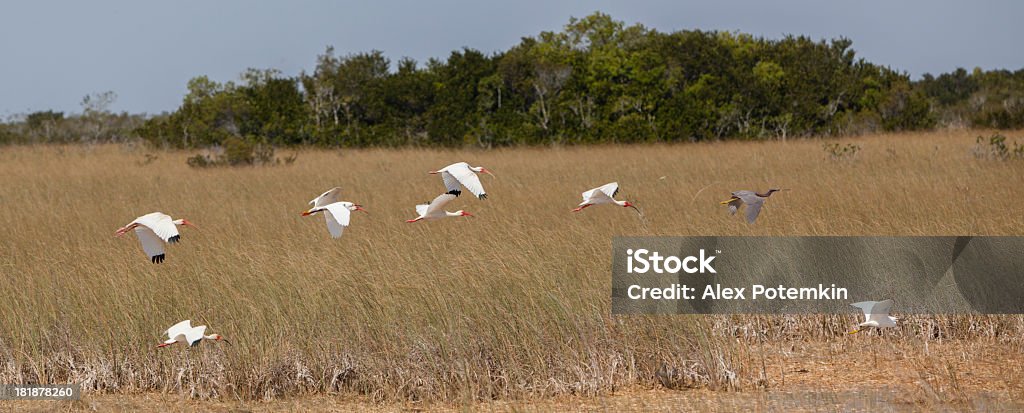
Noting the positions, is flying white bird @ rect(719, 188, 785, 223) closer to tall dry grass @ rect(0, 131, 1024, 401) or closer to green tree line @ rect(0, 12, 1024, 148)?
tall dry grass @ rect(0, 131, 1024, 401)

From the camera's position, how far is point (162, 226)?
4.57 meters

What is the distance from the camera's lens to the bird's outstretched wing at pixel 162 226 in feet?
14.7

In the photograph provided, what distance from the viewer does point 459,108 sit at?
1029 inches

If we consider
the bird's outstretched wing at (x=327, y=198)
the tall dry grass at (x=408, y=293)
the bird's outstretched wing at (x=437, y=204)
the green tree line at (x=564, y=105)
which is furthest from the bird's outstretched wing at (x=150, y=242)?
the green tree line at (x=564, y=105)

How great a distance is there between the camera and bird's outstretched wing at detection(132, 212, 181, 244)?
14.7 feet

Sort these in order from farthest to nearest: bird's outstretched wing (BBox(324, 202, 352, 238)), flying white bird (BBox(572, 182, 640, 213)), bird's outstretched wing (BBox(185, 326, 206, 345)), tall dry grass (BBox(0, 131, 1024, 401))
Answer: tall dry grass (BBox(0, 131, 1024, 401)), flying white bird (BBox(572, 182, 640, 213)), bird's outstretched wing (BBox(185, 326, 206, 345)), bird's outstretched wing (BBox(324, 202, 352, 238))

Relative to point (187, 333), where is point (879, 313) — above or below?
below

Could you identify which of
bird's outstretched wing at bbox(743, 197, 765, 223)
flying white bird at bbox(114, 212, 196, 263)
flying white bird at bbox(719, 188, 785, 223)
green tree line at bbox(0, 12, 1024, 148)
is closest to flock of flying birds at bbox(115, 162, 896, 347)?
flying white bird at bbox(114, 212, 196, 263)

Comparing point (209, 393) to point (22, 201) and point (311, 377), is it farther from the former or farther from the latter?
point (22, 201)

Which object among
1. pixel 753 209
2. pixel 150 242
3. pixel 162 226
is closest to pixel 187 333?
pixel 150 242

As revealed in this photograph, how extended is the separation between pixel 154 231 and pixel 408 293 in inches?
89.6

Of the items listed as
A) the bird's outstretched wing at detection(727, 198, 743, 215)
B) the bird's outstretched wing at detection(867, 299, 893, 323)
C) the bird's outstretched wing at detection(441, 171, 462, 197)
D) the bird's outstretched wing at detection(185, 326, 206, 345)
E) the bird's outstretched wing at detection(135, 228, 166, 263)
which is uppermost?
the bird's outstretched wing at detection(441, 171, 462, 197)

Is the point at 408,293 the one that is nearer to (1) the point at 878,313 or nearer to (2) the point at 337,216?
(2) the point at 337,216

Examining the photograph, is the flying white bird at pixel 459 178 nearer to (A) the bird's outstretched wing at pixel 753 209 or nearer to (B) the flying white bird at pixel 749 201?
(B) the flying white bird at pixel 749 201
